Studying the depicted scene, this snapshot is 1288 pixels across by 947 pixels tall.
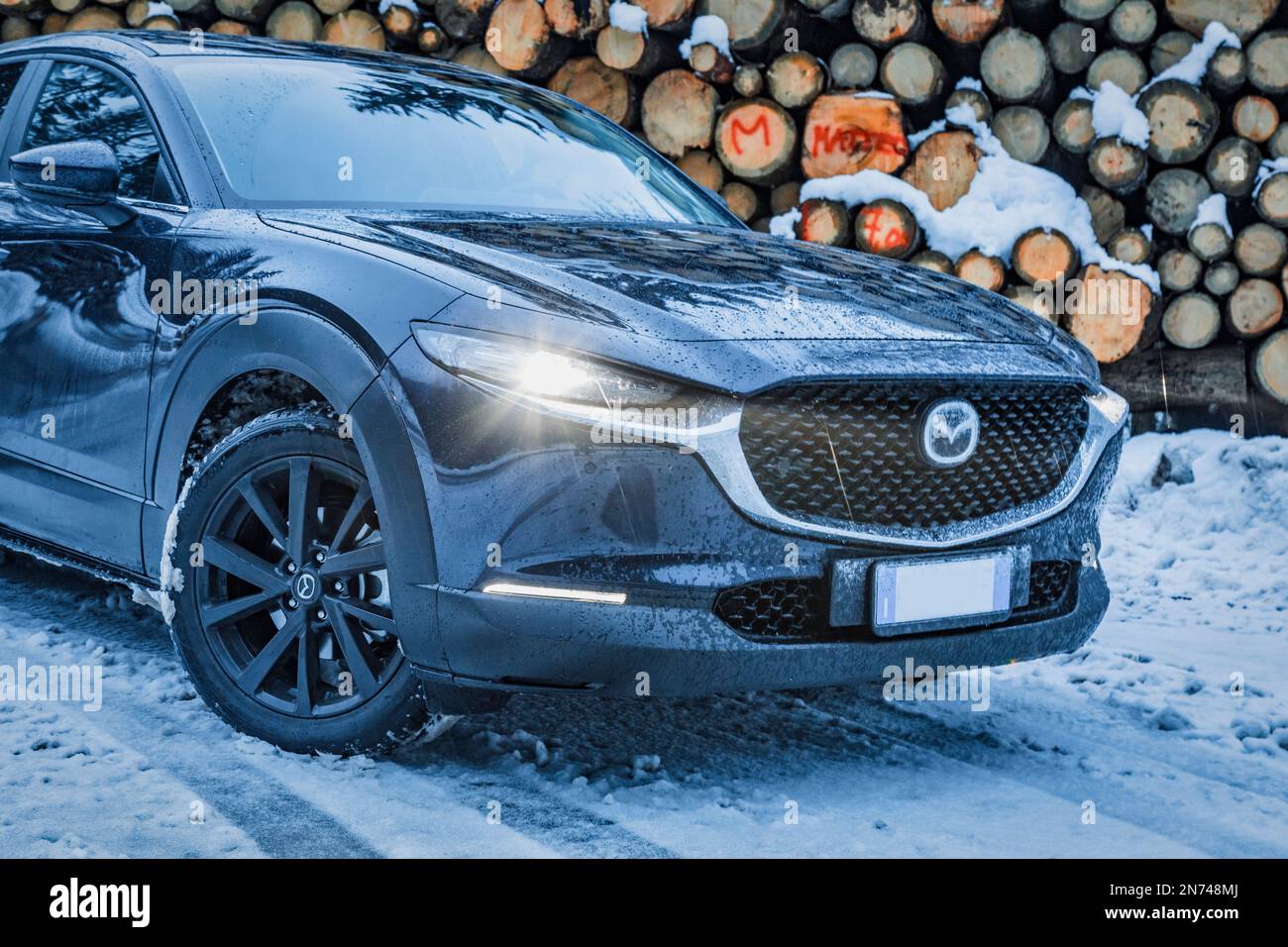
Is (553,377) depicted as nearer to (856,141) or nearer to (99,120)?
(99,120)

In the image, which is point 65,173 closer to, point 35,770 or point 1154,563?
point 35,770

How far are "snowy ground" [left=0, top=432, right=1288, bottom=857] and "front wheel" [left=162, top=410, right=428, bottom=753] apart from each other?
0.34 ft

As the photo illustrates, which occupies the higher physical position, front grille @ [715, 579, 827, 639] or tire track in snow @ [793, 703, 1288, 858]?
front grille @ [715, 579, 827, 639]

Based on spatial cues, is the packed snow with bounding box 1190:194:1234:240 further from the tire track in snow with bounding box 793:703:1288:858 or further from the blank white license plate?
the blank white license plate

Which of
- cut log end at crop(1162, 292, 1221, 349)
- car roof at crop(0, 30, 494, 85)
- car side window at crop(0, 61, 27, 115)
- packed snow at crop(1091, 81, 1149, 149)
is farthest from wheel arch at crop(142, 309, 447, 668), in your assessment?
cut log end at crop(1162, 292, 1221, 349)

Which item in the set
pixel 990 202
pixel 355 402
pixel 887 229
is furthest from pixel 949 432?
pixel 990 202

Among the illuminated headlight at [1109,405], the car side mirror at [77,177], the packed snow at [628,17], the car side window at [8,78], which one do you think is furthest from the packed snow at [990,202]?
the car side mirror at [77,177]

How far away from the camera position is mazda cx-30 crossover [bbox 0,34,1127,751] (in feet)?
7.85

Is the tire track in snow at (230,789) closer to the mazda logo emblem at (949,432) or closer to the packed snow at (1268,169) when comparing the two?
the mazda logo emblem at (949,432)

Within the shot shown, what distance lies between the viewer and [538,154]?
12.4ft

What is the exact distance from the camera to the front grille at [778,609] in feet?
8.13

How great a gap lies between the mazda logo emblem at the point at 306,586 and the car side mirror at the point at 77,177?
106 cm

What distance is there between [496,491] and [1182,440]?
4.39 meters

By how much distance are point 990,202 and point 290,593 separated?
427 centimetres
